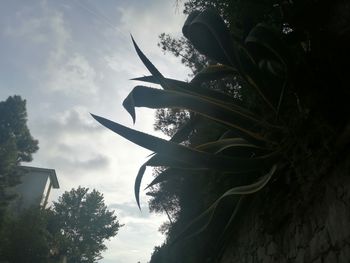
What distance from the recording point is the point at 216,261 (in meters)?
3.32

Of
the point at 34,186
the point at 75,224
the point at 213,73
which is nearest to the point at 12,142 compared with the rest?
the point at 34,186

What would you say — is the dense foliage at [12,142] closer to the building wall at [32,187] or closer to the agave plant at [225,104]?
the building wall at [32,187]

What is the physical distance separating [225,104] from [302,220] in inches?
35.6

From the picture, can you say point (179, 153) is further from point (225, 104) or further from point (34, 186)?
point (34, 186)

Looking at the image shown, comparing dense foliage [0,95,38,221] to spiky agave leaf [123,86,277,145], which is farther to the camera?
dense foliage [0,95,38,221]

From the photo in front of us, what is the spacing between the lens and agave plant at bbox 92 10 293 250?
1851 millimetres

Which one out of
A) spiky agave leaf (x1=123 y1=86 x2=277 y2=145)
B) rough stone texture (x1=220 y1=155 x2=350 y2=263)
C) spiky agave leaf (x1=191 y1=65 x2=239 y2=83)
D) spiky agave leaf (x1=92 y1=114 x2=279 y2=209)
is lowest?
rough stone texture (x1=220 y1=155 x2=350 y2=263)

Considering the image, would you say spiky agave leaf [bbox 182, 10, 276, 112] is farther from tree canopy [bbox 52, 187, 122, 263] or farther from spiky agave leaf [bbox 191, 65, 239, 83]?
tree canopy [bbox 52, 187, 122, 263]

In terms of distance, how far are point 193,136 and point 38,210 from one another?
1480 centimetres

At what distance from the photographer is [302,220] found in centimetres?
178

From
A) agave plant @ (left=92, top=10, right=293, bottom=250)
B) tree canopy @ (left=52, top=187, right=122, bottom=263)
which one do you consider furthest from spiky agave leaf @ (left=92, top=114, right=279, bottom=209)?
tree canopy @ (left=52, top=187, right=122, bottom=263)

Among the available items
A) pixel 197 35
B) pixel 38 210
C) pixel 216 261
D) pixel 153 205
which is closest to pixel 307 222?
pixel 197 35

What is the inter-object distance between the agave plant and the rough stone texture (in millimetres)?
195

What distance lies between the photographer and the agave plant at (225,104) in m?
1.85
